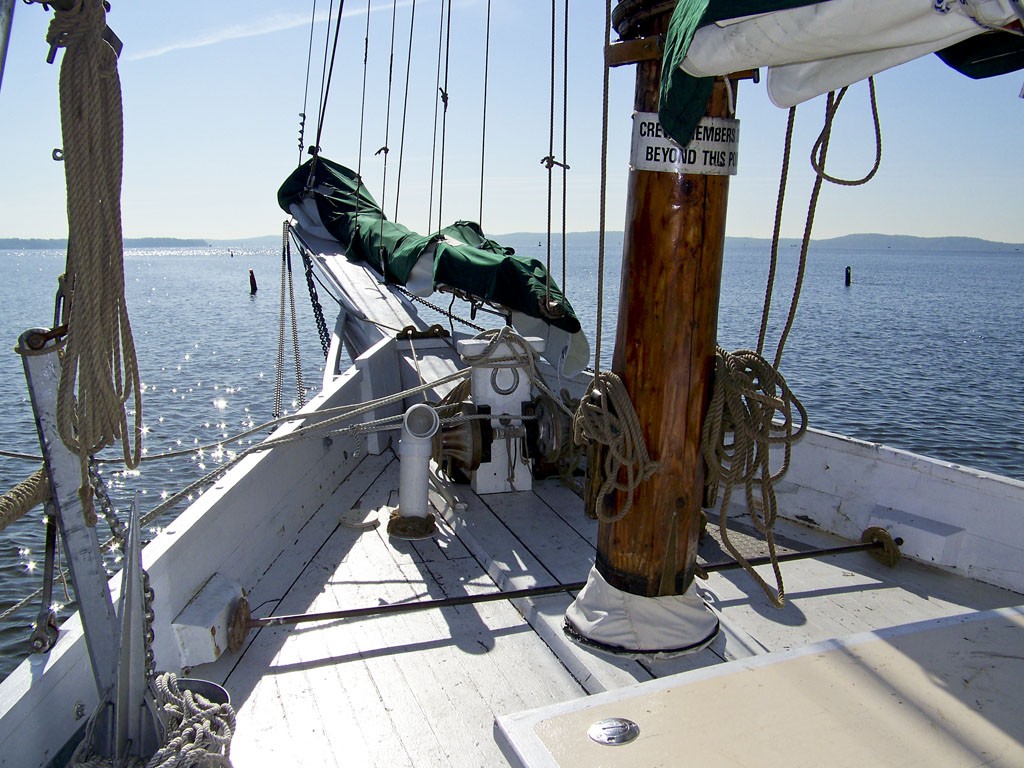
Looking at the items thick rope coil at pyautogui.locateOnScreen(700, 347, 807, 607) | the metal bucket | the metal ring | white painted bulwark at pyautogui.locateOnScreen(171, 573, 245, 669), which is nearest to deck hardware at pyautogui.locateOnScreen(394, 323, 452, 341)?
the metal ring

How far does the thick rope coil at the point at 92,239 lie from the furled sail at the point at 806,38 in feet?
4.69

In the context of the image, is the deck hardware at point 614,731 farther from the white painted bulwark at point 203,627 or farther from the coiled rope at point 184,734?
the white painted bulwark at point 203,627

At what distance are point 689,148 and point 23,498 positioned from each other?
2177 millimetres

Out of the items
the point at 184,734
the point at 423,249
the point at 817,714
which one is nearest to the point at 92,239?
the point at 184,734

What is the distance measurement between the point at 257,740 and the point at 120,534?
81cm

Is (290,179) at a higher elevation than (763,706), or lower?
higher

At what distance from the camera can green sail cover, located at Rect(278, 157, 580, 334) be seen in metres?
5.46

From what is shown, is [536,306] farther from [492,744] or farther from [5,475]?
[5,475]

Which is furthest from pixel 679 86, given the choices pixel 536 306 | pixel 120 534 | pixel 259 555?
pixel 536 306

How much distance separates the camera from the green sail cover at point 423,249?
5.46 metres

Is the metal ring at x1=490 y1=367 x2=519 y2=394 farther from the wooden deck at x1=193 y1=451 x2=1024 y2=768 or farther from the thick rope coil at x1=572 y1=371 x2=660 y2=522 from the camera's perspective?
the thick rope coil at x1=572 y1=371 x2=660 y2=522

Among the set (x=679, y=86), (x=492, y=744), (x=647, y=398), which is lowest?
(x=492, y=744)

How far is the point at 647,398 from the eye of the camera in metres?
2.66

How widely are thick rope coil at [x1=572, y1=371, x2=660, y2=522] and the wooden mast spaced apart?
56 mm
